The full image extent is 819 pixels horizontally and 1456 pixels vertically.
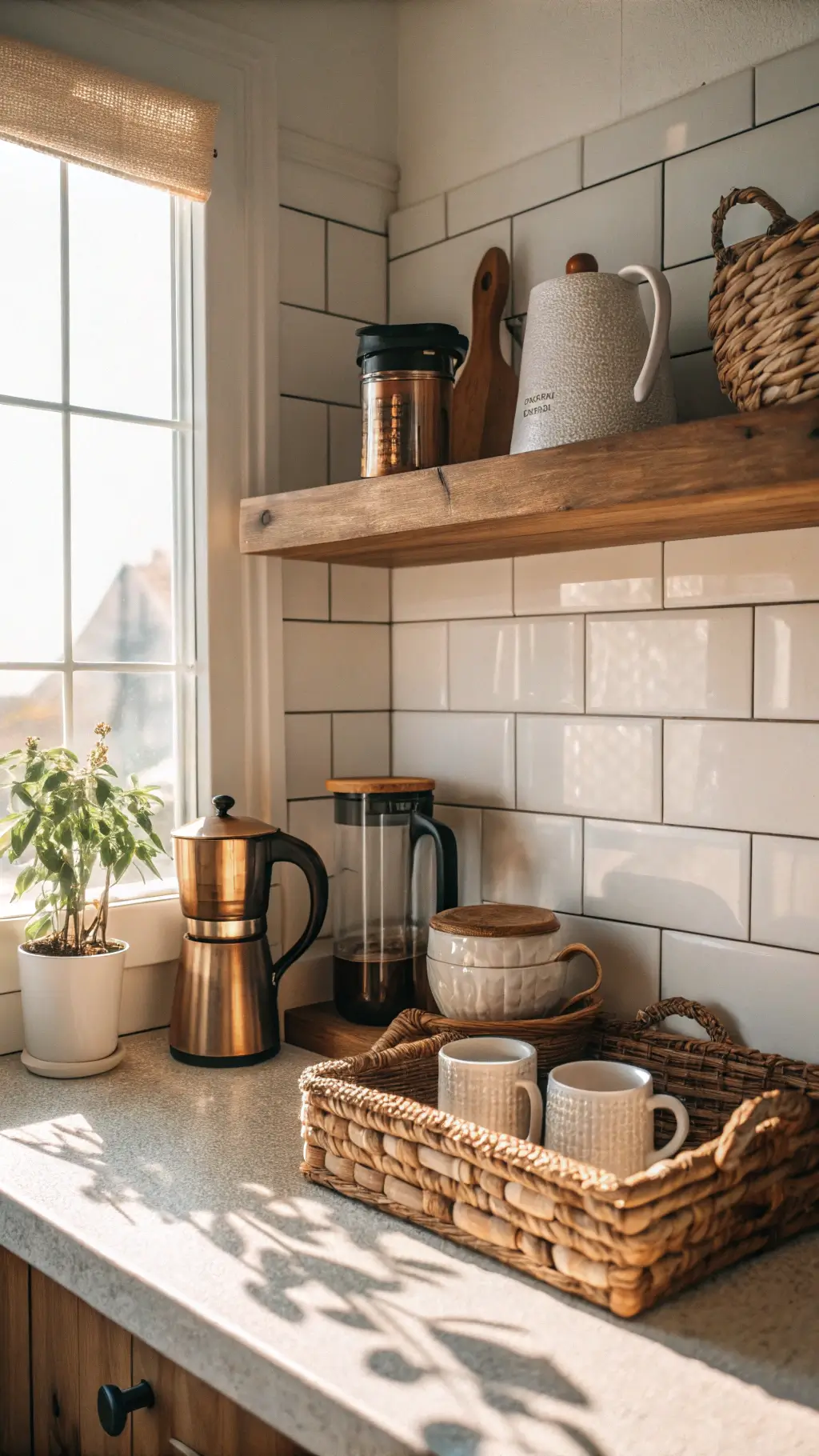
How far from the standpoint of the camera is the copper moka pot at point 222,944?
1.35 meters

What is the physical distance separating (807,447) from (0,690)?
2.96 ft

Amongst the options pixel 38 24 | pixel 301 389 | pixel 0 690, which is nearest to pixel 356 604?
pixel 301 389

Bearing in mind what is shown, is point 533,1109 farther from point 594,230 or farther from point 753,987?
point 594,230

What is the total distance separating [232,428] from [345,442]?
19 cm

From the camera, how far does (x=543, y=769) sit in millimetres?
1460

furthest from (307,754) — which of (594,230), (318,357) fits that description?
(594,230)

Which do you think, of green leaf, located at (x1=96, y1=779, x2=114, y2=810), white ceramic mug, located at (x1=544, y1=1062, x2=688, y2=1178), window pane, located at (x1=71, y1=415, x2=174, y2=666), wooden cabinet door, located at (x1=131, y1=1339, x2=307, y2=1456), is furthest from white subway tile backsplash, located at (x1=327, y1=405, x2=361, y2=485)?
wooden cabinet door, located at (x1=131, y1=1339, x2=307, y2=1456)

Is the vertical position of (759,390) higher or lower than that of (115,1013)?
higher

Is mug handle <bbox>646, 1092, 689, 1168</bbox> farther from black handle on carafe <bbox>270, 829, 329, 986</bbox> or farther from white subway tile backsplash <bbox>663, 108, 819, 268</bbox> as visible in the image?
white subway tile backsplash <bbox>663, 108, 819, 268</bbox>

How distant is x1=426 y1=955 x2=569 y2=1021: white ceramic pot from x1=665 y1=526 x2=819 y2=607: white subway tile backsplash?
420 millimetres

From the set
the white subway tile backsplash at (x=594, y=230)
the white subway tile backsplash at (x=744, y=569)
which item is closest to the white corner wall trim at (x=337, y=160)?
the white subway tile backsplash at (x=594, y=230)

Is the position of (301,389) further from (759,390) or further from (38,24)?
(759,390)

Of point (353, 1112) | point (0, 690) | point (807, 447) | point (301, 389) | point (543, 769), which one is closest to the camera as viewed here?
point (807, 447)

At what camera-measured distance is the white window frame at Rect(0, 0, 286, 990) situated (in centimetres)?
146
